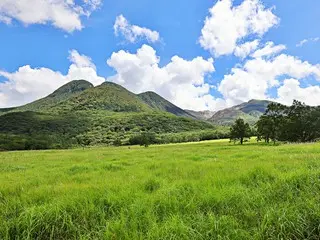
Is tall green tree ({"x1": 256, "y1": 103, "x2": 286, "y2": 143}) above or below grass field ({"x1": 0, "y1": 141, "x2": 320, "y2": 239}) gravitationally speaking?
above

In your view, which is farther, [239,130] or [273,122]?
[239,130]

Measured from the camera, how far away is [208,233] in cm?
519

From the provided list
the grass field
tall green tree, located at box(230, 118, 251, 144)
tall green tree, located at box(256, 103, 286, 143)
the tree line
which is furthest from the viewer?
tall green tree, located at box(230, 118, 251, 144)

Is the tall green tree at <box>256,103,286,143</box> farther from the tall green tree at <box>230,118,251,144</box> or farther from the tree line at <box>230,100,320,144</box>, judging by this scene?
the tall green tree at <box>230,118,251,144</box>

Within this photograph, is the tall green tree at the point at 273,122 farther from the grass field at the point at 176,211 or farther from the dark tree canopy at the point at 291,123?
the grass field at the point at 176,211

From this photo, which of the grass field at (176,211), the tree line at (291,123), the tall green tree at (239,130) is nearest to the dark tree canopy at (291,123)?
the tree line at (291,123)

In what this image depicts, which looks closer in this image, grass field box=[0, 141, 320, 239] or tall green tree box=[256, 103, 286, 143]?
grass field box=[0, 141, 320, 239]

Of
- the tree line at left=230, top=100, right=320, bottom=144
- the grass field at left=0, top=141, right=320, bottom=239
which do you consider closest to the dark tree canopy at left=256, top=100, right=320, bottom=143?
the tree line at left=230, top=100, right=320, bottom=144

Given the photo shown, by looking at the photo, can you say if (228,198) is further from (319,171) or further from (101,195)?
(319,171)

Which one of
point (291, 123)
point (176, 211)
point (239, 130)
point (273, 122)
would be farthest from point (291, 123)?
point (176, 211)

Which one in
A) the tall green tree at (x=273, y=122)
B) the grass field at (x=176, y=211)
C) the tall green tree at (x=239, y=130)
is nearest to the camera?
the grass field at (x=176, y=211)

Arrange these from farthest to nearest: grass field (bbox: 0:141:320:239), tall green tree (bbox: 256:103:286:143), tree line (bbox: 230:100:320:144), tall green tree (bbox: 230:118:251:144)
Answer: tall green tree (bbox: 230:118:251:144), tall green tree (bbox: 256:103:286:143), tree line (bbox: 230:100:320:144), grass field (bbox: 0:141:320:239)

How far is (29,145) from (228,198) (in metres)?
134

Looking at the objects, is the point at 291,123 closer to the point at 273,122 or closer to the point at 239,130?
the point at 273,122
